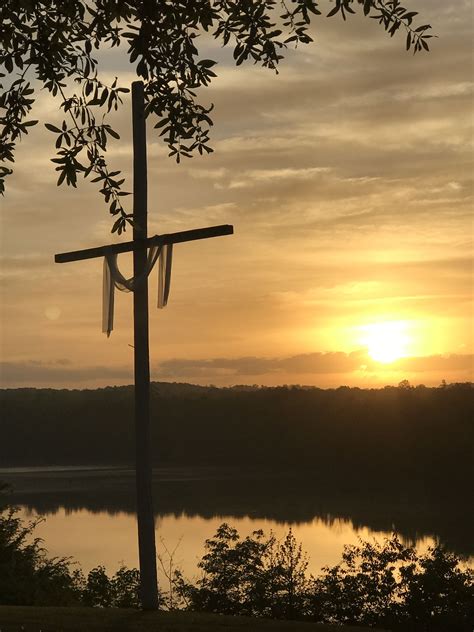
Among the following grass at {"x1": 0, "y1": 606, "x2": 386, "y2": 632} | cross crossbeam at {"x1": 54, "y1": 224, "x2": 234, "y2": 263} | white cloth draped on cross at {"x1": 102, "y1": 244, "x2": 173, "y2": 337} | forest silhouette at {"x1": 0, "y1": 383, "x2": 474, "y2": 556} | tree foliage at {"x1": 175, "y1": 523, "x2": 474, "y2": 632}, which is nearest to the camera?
grass at {"x1": 0, "y1": 606, "x2": 386, "y2": 632}

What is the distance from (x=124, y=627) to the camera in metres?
9.82

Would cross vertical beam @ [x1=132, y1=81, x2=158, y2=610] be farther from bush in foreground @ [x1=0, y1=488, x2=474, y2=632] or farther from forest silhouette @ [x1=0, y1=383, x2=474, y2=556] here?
forest silhouette @ [x1=0, y1=383, x2=474, y2=556]

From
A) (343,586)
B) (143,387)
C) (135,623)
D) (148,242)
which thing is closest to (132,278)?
(148,242)

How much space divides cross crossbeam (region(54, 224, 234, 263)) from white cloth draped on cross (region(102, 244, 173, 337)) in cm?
8

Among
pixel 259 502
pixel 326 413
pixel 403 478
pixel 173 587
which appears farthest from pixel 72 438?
pixel 173 587

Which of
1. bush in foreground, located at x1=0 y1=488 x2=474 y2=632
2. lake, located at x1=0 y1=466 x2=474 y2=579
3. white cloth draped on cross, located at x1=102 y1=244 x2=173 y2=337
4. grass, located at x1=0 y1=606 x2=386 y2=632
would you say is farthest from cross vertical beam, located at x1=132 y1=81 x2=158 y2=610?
lake, located at x1=0 y1=466 x2=474 y2=579

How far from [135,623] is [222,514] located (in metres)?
35.4

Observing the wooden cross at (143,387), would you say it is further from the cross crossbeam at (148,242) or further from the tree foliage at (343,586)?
the tree foliage at (343,586)

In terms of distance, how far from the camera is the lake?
32.6m

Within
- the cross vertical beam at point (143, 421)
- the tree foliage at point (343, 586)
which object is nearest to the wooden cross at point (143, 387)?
the cross vertical beam at point (143, 421)

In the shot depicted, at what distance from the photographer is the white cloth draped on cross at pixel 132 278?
10.9 m

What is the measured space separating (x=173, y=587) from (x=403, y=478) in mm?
56287

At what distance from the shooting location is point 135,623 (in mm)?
10000

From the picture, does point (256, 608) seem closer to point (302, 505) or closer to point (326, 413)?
point (302, 505)
